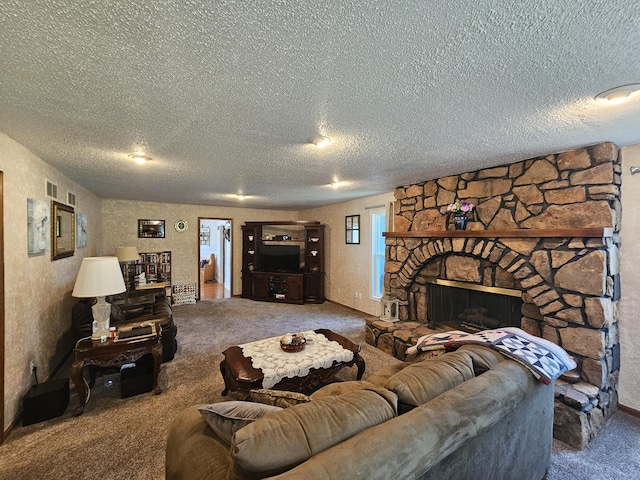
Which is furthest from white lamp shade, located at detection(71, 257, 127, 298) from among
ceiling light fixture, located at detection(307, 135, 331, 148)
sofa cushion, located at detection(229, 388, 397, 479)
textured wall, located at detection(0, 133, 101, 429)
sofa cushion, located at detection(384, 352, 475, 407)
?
sofa cushion, located at detection(384, 352, 475, 407)

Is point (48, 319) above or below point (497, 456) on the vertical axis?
above

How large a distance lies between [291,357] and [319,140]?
6.37 feet

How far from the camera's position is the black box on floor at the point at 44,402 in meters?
2.25

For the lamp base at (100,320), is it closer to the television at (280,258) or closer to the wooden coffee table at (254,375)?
the wooden coffee table at (254,375)

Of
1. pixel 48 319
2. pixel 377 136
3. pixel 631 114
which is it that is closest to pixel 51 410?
pixel 48 319

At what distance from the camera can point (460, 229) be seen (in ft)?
10.9

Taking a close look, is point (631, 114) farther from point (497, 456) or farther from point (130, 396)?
point (130, 396)

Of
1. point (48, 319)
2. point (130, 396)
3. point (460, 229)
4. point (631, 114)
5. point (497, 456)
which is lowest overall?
point (130, 396)

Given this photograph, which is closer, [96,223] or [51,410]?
[51,410]

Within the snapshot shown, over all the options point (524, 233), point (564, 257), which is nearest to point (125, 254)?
point (524, 233)

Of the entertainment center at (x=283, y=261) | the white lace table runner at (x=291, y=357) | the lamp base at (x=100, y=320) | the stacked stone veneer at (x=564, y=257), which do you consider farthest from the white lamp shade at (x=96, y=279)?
the entertainment center at (x=283, y=261)

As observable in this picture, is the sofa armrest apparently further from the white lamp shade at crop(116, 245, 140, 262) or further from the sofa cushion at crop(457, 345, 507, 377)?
the white lamp shade at crop(116, 245, 140, 262)

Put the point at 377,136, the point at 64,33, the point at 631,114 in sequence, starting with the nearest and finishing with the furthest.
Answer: the point at 64,33, the point at 631,114, the point at 377,136

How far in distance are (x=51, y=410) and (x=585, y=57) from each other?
13.6 feet
